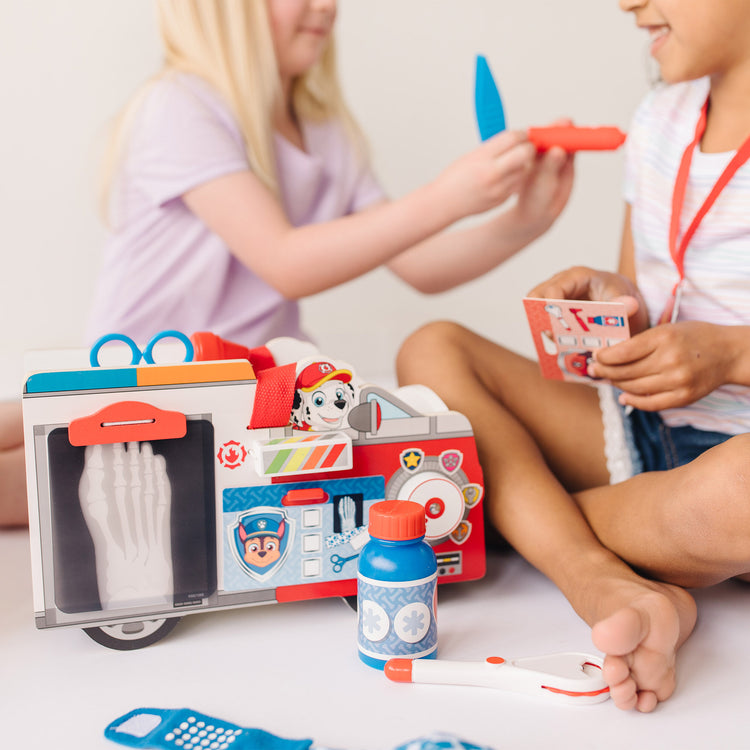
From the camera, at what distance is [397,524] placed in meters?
0.65

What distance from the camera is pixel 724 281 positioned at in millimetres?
910

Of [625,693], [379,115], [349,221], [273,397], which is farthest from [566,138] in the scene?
[379,115]

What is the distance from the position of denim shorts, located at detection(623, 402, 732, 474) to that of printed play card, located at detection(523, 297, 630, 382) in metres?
0.08

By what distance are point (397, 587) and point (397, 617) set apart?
26 mm

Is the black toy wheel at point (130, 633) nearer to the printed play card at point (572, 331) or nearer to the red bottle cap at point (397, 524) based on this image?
the red bottle cap at point (397, 524)

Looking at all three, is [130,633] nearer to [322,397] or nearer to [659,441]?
[322,397]

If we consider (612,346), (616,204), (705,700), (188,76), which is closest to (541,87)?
(616,204)

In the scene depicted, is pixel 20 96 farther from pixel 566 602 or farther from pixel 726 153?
pixel 566 602

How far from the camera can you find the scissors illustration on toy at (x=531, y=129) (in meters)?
0.96

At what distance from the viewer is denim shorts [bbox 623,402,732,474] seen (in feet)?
2.92

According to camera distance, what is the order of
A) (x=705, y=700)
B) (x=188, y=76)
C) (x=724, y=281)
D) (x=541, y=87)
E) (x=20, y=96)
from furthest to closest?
(x=541, y=87) < (x=20, y=96) < (x=188, y=76) < (x=724, y=281) < (x=705, y=700)

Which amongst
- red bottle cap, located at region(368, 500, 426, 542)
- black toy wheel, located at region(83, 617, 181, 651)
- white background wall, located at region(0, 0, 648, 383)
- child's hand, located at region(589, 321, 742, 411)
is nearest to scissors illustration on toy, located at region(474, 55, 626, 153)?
child's hand, located at region(589, 321, 742, 411)

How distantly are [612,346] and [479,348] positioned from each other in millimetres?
177

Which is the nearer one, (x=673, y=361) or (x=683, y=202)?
(x=673, y=361)
